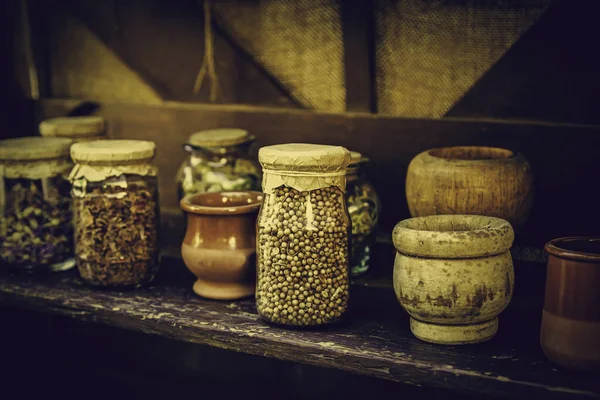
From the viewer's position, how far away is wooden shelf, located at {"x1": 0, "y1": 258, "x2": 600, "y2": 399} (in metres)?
1.26

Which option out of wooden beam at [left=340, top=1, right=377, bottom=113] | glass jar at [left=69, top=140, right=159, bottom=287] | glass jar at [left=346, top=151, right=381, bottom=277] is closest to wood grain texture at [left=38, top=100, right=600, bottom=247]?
wooden beam at [left=340, top=1, right=377, bottom=113]

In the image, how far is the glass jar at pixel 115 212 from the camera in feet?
5.45

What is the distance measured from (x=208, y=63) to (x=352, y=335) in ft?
2.96

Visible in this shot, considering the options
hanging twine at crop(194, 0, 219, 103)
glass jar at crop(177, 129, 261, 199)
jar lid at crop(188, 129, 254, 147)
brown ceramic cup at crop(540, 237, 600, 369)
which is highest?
hanging twine at crop(194, 0, 219, 103)

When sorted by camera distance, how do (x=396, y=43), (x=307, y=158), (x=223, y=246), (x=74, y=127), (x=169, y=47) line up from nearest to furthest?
(x=307, y=158) → (x=223, y=246) → (x=396, y=43) → (x=74, y=127) → (x=169, y=47)

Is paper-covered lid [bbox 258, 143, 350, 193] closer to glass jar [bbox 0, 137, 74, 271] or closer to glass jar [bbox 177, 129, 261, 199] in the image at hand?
glass jar [bbox 177, 129, 261, 199]

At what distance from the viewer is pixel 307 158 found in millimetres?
1402

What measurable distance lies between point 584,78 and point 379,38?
0.46 meters

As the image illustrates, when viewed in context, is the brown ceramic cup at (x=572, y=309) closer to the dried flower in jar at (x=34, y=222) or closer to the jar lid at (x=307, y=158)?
the jar lid at (x=307, y=158)

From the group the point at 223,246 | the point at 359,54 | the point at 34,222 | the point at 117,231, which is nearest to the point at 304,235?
the point at 223,246

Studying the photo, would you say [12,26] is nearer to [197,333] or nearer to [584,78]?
[197,333]

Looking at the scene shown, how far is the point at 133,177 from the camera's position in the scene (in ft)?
5.53

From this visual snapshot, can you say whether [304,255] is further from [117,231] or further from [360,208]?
[117,231]

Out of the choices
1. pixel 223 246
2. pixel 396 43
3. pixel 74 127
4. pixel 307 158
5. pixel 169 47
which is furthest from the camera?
pixel 169 47
